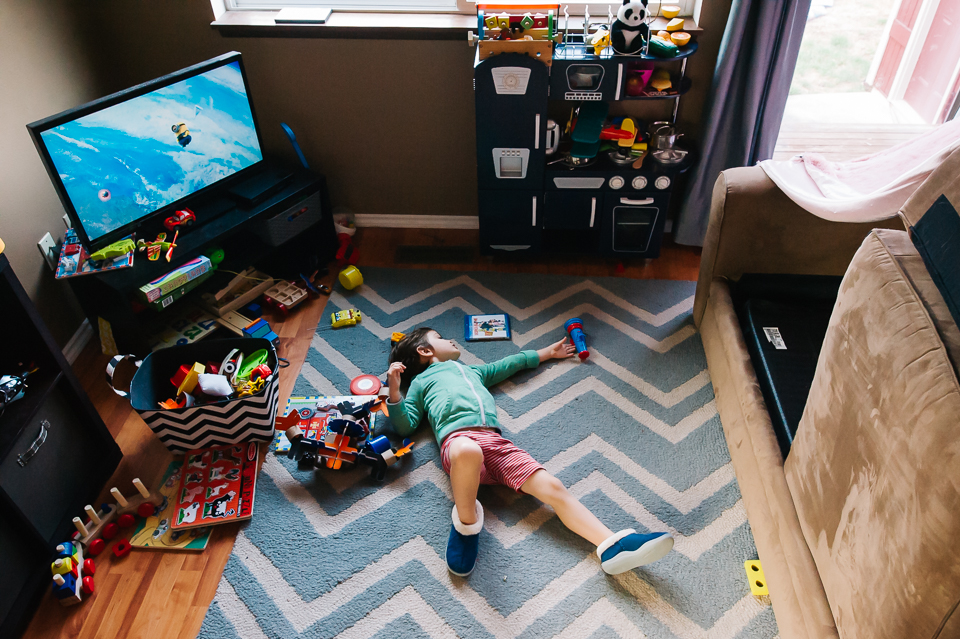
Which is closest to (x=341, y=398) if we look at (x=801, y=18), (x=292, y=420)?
(x=292, y=420)

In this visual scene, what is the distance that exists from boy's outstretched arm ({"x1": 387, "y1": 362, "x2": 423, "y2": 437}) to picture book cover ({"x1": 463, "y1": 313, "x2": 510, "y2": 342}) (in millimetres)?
408

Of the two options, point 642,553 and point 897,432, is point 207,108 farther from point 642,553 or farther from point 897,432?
point 897,432

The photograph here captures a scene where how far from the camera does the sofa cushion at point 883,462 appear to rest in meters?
1.03

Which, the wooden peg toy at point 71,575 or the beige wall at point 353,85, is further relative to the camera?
the beige wall at point 353,85

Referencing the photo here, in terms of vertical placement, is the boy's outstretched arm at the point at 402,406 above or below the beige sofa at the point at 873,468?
below

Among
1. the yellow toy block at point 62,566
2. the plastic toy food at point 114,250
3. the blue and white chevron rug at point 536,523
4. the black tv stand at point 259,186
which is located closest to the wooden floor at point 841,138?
the blue and white chevron rug at point 536,523

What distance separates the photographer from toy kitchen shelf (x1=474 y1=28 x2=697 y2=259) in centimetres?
239

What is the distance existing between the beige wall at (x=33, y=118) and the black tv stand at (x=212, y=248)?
0.14 meters

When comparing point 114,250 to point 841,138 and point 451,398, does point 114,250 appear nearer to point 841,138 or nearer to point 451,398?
point 451,398

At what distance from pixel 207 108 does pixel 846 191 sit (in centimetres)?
216

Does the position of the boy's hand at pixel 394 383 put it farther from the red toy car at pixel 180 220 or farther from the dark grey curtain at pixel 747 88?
the dark grey curtain at pixel 747 88

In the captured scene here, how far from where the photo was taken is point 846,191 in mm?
1870

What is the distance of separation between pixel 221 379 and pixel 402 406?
0.57 m

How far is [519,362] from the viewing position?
2.29 metres
